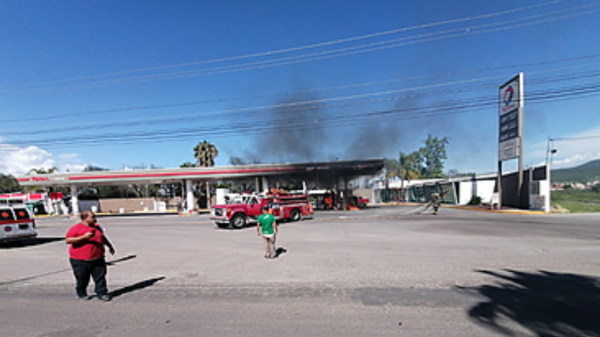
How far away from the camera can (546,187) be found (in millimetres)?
23297

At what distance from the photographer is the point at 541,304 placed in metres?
4.90

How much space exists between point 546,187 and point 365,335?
24836mm

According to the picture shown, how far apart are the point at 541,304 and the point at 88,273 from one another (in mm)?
6651

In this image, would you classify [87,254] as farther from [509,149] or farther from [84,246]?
[509,149]

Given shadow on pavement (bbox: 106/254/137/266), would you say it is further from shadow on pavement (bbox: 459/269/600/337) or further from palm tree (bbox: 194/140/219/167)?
palm tree (bbox: 194/140/219/167)

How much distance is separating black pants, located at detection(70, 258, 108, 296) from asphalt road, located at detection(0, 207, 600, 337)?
8.9 inches

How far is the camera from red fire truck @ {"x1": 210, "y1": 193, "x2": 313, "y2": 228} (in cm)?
1730

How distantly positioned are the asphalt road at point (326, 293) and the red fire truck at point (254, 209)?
680cm

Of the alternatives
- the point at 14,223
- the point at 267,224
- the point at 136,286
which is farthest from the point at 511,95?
the point at 14,223

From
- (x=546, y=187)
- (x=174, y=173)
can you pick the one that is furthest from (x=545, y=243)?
(x=174, y=173)

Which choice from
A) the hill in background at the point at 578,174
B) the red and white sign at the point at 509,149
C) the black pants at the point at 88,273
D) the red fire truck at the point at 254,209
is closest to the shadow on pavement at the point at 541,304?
the black pants at the point at 88,273

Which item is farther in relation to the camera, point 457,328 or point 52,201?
point 52,201

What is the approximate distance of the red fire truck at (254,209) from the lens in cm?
1730

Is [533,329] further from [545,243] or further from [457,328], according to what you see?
[545,243]
